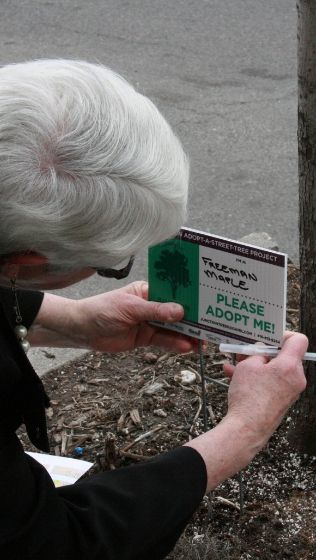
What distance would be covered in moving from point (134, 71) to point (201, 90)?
0.54 m

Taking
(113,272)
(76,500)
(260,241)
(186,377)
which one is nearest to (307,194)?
(113,272)

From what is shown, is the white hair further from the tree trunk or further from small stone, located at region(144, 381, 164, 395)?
small stone, located at region(144, 381, 164, 395)

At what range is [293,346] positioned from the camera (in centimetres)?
189

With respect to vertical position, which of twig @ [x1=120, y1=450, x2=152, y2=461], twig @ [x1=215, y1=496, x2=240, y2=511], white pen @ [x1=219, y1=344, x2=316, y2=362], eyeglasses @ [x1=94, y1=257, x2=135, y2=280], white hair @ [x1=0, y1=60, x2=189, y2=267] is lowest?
twig @ [x1=215, y1=496, x2=240, y2=511]

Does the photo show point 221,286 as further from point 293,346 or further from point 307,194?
point 307,194

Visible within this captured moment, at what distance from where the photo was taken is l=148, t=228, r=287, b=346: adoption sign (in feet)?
6.21

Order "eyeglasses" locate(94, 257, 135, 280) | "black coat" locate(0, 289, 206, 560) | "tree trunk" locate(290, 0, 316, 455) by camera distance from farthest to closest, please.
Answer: "tree trunk" locate(290, 0, 316, 455)
"eyeglasses" locate(94, 257, 135, 280)
"black coat" locate(0, 289, 206, 560)

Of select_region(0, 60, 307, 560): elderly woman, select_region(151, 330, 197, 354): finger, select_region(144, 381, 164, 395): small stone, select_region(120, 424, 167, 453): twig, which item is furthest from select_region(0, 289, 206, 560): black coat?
select_region(144, 381, 164, 395): small stone

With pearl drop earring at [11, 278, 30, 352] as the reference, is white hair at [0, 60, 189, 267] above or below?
above

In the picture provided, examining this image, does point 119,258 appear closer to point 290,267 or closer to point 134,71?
point 290,267

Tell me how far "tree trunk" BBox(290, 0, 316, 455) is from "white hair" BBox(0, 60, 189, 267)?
76 centimetres

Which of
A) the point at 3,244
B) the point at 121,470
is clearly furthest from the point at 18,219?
the point at 121,470

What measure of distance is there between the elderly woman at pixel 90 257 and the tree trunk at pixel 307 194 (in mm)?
559

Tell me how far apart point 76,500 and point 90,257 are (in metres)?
0.46
